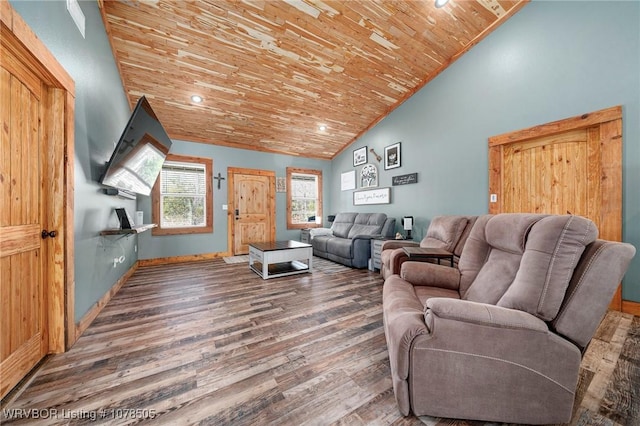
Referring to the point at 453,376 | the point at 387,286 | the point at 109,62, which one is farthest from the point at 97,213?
the point at 453,376

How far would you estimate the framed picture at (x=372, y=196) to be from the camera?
4691mm

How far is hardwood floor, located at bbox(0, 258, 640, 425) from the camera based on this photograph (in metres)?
1.16

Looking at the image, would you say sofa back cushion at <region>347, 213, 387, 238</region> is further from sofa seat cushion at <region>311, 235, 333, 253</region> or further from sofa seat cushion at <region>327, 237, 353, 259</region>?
sofa seat cushion at <region>311, 235, 333, 253</region>

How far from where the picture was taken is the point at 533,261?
3.81 feet

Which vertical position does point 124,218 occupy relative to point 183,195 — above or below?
below

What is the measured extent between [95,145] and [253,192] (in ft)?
10.7

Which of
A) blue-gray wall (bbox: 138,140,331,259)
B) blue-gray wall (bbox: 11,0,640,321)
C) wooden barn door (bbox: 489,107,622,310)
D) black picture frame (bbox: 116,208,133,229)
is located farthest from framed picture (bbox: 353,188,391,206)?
black picture frame (bbox: 116,208,133,229)

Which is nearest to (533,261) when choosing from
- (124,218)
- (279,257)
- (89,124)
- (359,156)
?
(279,257)

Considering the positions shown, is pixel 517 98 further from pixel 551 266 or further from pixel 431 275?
pixel 551 266

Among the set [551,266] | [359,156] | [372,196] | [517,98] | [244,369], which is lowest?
[244,369]

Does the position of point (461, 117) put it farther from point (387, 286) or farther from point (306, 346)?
point (306, 346)

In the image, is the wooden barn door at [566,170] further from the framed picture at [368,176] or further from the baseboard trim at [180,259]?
the baseboard trim at [180,259]

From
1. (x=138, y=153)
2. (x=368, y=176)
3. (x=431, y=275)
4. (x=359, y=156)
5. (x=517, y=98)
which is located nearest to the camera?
(x=431, y=275)

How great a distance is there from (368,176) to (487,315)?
430cm
